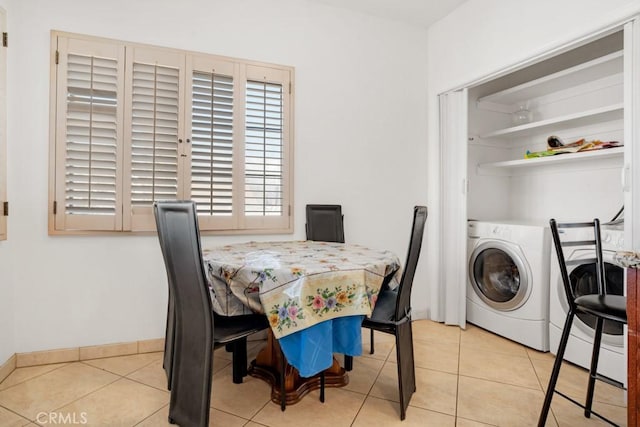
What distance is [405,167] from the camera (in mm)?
3104

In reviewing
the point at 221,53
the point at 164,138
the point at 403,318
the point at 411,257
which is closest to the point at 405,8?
the point at 221,53

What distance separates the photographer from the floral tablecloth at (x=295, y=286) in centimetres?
143

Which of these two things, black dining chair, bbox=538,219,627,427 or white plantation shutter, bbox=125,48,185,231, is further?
white plantation shutter, bbox=125,48,185,231

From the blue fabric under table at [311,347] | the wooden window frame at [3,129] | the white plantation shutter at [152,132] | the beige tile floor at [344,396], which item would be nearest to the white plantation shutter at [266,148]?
the white plantation shutter at [152,132]

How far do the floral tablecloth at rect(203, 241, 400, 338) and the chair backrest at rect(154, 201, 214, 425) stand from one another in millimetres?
183

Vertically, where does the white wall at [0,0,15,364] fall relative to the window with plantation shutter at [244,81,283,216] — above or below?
below

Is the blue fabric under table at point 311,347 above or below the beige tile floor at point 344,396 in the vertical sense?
above

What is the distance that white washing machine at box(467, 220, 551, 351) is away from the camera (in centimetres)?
243

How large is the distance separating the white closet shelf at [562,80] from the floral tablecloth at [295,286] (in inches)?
81.6

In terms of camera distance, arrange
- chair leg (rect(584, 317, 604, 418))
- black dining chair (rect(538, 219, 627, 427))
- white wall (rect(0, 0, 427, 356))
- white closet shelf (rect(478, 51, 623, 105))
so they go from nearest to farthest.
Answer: black dining chair (rect(538, 219, 627, 427)) → chair leg (rect(584, 317, 604, 418)) → white wall (rect(0, 0, 427, 356)) → white closet shelf (rect(478, 51, 623, 105))

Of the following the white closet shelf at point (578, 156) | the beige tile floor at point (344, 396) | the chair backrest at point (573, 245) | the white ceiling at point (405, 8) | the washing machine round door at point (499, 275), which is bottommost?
the beige tile floor at point (344, 396)

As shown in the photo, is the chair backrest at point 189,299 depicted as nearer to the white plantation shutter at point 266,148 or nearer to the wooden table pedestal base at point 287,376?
the wooden table pedestal base at point 287,376

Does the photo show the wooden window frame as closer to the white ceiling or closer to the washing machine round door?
the white ceiling

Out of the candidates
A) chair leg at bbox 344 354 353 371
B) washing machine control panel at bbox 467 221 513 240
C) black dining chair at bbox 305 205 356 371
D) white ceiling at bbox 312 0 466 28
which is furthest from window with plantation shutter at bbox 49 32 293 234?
washing machine control panel at bbox 467 221 513 240
